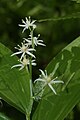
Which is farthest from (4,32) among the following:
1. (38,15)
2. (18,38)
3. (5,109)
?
(5,109)

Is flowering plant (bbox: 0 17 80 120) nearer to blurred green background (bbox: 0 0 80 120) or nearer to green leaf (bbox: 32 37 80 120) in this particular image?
green leaf (bbox: 32 37 80 120)

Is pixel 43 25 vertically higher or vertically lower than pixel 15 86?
higher

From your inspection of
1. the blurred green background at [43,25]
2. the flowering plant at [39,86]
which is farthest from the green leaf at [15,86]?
the blurred green background at [43,25]

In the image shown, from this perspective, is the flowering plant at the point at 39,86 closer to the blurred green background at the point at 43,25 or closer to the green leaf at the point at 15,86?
the green leaf at the point at 15,86

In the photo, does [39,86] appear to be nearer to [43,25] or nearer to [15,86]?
[15,86]

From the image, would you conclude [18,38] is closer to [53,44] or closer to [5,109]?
[53,44]

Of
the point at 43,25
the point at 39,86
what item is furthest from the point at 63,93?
the point at 43,25
